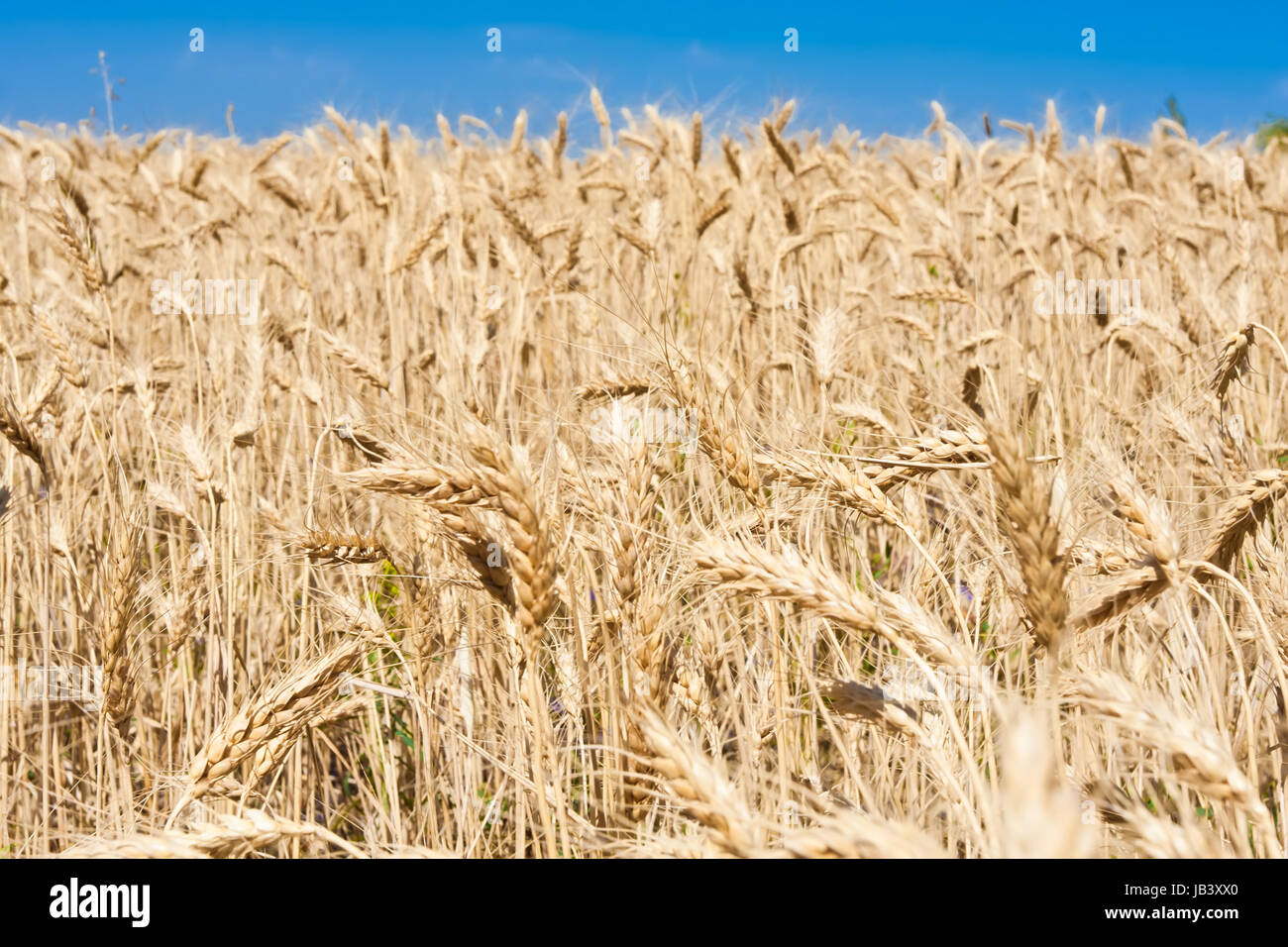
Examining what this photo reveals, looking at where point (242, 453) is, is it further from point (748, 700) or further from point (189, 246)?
point (748, 700)

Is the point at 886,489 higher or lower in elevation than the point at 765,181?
lower

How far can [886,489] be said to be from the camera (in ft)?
5.29

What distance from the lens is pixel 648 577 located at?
4.51 ft

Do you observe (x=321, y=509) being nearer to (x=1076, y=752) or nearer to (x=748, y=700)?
(x=748, y=700)

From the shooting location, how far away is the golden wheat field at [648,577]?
1.12 meters

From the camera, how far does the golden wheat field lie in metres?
1.12

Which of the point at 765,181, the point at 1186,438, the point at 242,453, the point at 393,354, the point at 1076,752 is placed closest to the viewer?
the point at 1076,752

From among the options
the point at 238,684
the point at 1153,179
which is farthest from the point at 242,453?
the point at 1153,179

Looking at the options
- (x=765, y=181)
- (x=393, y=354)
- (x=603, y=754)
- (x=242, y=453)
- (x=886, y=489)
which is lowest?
(x=603, y=754)

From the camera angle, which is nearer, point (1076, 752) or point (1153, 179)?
point (1076, 752)
